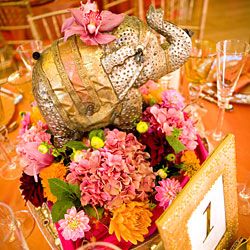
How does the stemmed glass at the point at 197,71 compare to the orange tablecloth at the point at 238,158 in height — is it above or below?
above

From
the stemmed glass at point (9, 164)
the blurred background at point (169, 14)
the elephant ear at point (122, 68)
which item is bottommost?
the blurred background at point (169, 14)

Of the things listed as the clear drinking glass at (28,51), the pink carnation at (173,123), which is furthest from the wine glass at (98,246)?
the clear drinking glass at (28,51)

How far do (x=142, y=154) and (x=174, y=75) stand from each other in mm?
353

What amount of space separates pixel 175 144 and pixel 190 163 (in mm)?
73

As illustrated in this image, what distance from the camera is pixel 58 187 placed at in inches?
24.0

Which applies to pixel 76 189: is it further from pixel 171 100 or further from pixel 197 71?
pixel 197 71

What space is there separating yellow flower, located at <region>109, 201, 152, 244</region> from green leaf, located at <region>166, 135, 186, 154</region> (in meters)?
0.12

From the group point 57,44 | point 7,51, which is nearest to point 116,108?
point 57,44

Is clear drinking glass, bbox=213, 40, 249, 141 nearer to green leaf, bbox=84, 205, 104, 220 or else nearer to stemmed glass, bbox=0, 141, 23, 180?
green leaf, bbox=84, 205, 104, 220

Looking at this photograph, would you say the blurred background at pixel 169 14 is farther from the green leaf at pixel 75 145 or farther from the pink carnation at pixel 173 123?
Result: the green leaf at pixel 75 145

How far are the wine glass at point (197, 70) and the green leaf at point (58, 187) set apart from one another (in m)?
0.47

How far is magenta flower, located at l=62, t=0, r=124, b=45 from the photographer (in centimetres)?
59

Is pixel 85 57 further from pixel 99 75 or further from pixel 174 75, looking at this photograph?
pixel 174 75

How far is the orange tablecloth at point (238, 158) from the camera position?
706 mm
